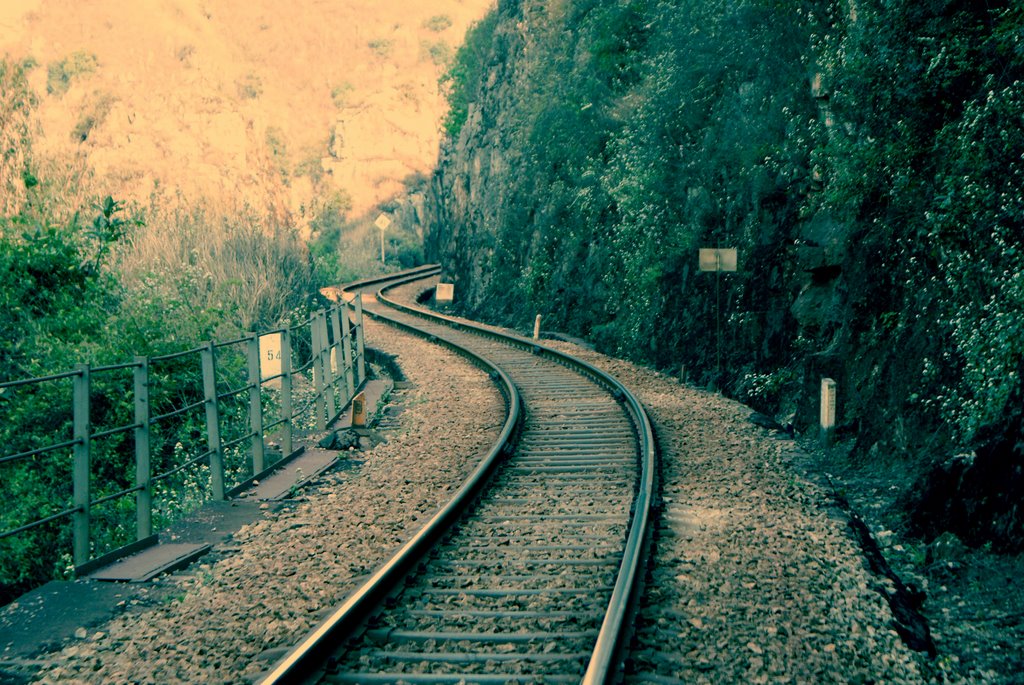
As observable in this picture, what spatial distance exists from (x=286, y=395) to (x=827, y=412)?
660 cm

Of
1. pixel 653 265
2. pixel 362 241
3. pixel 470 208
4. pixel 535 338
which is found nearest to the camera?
pixel 653 265

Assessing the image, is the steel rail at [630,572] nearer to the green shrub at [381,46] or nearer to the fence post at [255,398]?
the fence post at [255,398]

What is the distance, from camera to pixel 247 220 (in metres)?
27.7

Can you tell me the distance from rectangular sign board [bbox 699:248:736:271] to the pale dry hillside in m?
21.4

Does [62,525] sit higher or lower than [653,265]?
lower

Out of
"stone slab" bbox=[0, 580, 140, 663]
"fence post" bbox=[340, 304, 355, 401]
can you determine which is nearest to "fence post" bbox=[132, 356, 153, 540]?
"stone slab" bbox=[0, 580, 140, 663]

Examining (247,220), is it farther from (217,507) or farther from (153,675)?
(153,675)

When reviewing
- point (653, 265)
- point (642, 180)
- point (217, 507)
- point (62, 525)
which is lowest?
point (62, 525)

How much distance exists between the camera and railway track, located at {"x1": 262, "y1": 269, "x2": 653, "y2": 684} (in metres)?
5.26

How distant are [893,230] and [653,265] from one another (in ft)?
30.6

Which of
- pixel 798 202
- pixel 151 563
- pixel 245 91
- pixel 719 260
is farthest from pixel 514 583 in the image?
pixel 245 91

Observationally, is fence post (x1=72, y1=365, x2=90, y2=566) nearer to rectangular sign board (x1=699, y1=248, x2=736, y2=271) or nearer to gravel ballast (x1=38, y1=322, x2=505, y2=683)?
gravel ballast (x1=38, y1=322, x2=505, y2=683)

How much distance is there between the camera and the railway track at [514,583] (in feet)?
17.3

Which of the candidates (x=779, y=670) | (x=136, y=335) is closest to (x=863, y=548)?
(x=779, y=670)
